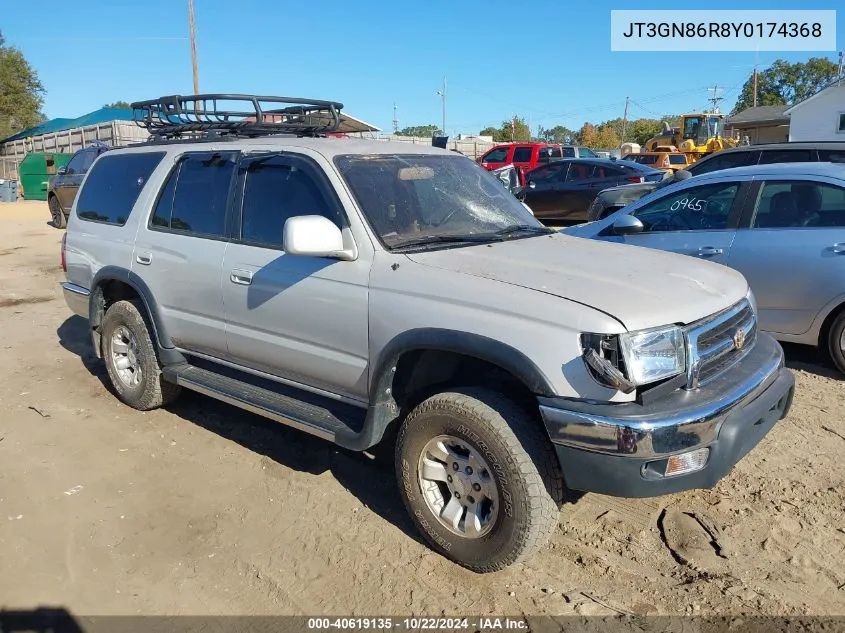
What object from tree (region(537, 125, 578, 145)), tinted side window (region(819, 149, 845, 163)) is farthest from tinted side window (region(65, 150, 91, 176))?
tree (region(537, 125, 578, 145))

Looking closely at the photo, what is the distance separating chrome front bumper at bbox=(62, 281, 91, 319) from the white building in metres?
35.0

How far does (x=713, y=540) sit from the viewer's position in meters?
3.45

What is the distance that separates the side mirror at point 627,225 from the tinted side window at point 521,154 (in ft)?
51.3

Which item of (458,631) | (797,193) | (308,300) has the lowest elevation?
(458,631)

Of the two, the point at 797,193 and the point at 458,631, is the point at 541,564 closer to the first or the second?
the point at 458,631

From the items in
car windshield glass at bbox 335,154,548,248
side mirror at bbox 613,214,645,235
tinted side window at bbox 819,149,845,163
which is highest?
tinted side window at bbox 819,149,845,163

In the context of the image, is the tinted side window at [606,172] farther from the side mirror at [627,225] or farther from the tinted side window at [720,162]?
the side mirror at [627,225]

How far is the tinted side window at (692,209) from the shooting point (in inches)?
236

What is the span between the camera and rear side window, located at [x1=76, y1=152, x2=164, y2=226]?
204 inches

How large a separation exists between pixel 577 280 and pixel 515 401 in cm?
64

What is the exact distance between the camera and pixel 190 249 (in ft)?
14.9

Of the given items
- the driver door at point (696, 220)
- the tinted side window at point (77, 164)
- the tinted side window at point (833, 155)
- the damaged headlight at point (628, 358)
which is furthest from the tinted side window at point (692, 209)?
the tinted side window at point (77, 164)

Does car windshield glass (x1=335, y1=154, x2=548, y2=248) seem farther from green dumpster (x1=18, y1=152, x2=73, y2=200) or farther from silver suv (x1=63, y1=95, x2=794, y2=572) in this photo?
green dumpster (x1=18, y1=152, x2=73, y2=200)

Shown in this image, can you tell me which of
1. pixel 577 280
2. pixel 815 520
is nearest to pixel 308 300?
pixel 577 280
